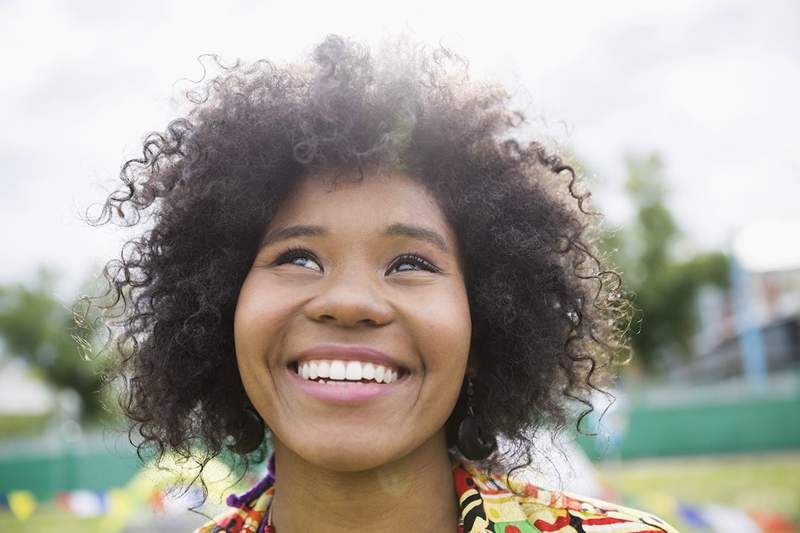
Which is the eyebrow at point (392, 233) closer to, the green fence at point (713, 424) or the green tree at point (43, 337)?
the green fence at point (713, 424)

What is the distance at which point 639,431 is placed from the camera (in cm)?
2019

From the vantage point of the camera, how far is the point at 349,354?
2062mm

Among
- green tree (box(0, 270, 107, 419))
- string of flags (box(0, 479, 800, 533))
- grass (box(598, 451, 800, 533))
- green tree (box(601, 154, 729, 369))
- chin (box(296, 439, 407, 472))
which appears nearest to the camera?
chin (box(296, 439, 407, 472))

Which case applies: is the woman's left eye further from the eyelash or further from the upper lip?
the upper lip

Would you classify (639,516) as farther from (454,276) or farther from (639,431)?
(639,431)

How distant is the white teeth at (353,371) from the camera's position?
6.75 ft

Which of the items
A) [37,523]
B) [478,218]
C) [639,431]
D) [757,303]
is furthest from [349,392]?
[757,303]

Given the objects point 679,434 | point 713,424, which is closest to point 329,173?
point 679,434

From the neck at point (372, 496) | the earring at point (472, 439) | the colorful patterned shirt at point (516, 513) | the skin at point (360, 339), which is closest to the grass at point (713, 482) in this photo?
the earring at point (472, 439)

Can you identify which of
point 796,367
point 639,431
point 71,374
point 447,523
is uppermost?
point 447,523

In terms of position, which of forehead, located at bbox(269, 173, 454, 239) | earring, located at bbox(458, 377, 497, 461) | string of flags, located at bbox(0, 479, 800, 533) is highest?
forehead, located at bbox(269, 173, 454, 239)

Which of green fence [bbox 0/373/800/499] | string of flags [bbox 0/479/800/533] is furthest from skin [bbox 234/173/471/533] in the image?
green fence [bbox 0/373/800/499]

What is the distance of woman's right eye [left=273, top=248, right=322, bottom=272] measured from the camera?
2.17m

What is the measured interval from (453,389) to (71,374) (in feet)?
153
